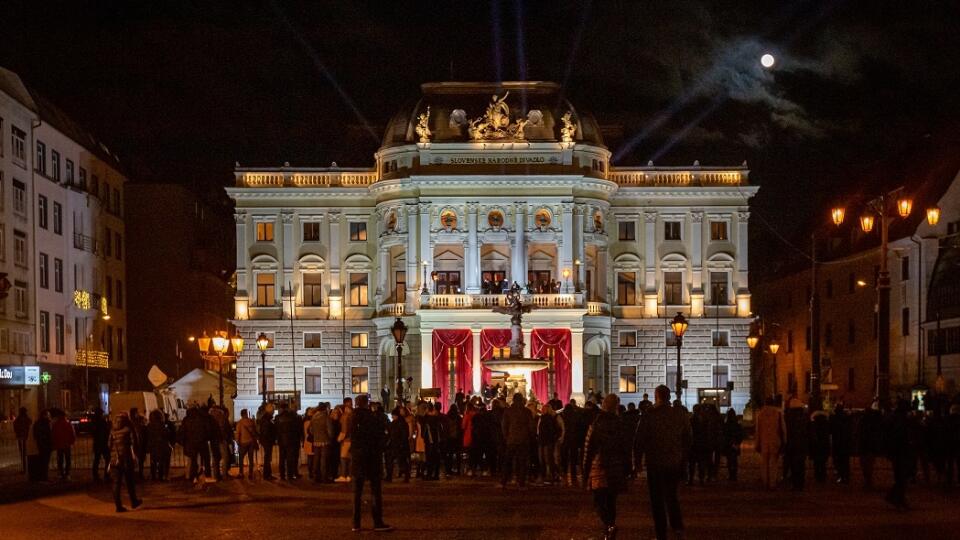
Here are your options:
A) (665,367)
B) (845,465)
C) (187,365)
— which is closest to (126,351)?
(187,365)

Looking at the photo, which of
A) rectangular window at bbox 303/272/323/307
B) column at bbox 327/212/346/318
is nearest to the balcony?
rectangular window at bbox 303/272/323/307

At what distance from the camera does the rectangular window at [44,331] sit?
232 feet

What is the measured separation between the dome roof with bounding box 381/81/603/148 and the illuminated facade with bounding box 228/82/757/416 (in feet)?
0.33

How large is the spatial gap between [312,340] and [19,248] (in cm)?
2414

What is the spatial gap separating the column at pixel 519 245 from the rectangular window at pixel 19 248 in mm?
27626

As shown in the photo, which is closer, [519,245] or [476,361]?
[476,361]

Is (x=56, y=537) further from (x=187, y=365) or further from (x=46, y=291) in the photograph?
(x=187, y=365)

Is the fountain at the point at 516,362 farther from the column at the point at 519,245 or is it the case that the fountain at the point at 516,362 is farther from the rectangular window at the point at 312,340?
the rectangular window at the point at 312,340

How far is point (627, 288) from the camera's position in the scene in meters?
89.2

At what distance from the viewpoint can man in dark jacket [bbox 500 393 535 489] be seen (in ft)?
108

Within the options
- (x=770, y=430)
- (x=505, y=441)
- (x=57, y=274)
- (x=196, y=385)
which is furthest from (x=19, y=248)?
(x=770, y=430)

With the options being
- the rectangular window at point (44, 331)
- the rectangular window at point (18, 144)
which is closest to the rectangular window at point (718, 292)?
the rectangular window at point (44, 331)

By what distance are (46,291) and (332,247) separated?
21212 millimetres

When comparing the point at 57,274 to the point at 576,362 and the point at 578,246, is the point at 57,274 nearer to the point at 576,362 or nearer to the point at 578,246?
the point at 576,362
